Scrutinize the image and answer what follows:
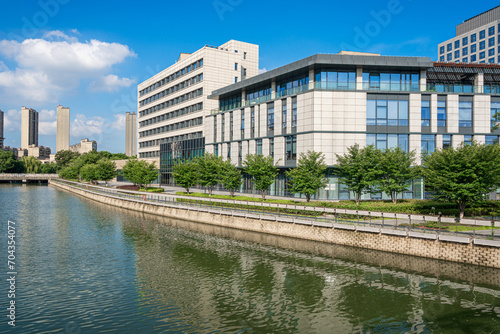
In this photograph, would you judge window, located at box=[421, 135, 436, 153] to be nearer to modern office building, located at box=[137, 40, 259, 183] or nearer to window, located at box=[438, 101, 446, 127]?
window, located at box=[438, 101, 446, 127]

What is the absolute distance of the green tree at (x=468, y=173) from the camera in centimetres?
3148

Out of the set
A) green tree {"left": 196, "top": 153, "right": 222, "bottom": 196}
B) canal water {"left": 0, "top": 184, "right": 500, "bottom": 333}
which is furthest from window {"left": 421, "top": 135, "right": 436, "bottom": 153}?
green tree {"left": 196, "top": 153, "right": 222, "bottom": 196}

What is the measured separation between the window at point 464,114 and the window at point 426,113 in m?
4.33

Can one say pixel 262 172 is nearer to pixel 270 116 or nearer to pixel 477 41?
pixel 270 116

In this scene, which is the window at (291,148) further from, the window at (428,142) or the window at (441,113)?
the window at (441,113)

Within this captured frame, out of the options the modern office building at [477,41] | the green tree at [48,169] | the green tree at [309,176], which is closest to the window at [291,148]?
the green tree at [309,176]

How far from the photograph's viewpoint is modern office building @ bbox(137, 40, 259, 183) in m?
81.4

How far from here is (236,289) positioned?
854 inches

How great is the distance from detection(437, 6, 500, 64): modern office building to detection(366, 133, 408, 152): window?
214ft

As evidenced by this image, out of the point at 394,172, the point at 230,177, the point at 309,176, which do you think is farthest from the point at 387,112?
the point at 230,177

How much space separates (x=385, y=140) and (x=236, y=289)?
1425 inches

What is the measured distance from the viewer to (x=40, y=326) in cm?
1638

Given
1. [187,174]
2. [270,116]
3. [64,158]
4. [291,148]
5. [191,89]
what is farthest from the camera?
[64,158]

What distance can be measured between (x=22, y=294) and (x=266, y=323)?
1435 centimetres
